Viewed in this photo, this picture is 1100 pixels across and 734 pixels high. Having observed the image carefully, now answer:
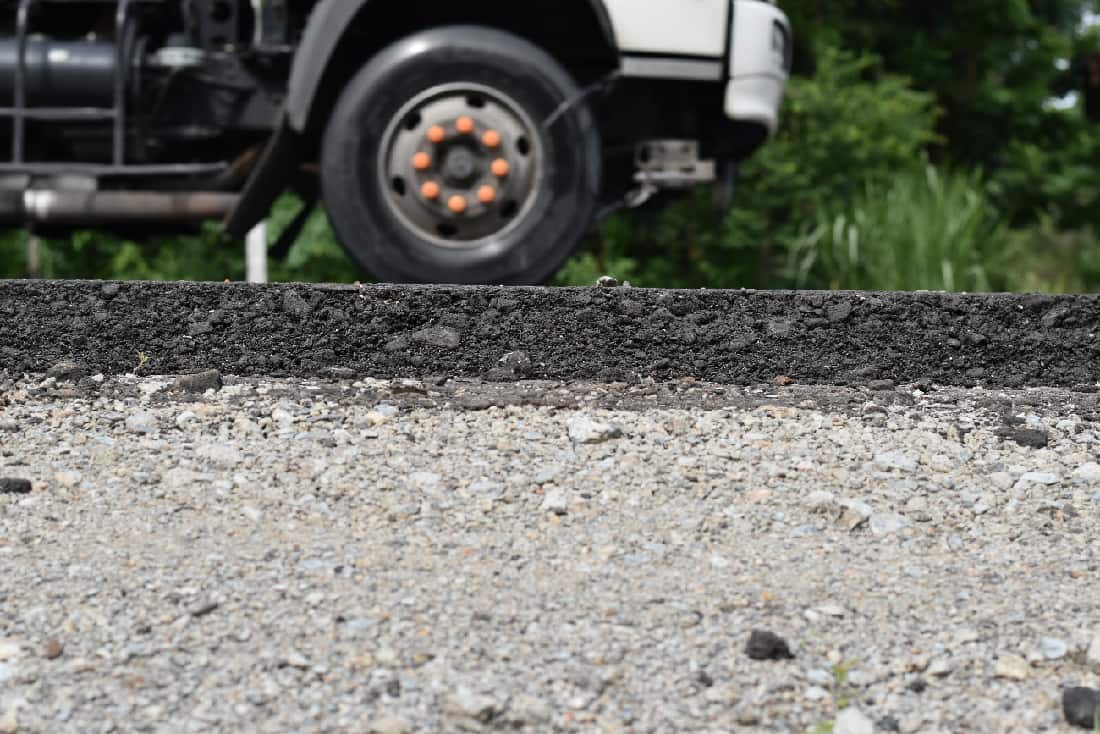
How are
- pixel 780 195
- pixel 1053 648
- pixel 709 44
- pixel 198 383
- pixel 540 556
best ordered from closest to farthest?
1. pixel 1053 648
2. pixel 540 556
3. pixel 198 383
4. pixel 709 44
5. pixel 780 195

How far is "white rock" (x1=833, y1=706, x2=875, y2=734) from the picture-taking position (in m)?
2.04

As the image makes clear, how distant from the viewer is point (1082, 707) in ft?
6.73

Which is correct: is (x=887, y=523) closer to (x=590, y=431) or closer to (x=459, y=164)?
(x=590, y=431)

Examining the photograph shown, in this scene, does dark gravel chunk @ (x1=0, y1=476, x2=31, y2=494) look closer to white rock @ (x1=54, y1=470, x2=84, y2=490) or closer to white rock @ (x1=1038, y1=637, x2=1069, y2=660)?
white rock @ (x1=54, y1=470, x2=84, y2=490)

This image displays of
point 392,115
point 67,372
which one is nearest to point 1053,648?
point 67,372

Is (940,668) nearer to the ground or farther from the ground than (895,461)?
nearer to the ground

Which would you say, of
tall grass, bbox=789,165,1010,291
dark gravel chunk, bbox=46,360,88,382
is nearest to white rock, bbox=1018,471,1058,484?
dark gravel chunk, bbox=46,360,88,382

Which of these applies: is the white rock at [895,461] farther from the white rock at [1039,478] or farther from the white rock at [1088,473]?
the white rock at [1088,473]

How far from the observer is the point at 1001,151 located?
1400cm

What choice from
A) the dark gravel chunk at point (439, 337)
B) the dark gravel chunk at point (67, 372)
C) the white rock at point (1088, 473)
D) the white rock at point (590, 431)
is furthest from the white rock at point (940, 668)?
the dark gravel chunk at point (67, 372)

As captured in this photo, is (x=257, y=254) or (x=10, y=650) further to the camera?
(x=257, y=254)

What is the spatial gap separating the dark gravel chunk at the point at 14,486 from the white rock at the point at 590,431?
131cm

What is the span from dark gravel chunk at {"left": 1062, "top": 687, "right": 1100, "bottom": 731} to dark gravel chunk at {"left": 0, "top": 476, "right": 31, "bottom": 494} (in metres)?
2.23

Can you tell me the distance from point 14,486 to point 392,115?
7.35 feet
